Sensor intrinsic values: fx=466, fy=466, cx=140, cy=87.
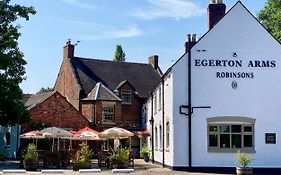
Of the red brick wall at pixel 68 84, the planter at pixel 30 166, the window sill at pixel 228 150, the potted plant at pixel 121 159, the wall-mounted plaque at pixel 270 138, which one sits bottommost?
the planter at pixel 30 166

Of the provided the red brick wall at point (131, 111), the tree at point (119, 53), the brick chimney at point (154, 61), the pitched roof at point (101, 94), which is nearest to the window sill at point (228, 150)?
the pitched roof at point (101, 94)

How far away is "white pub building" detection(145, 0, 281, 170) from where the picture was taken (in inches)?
1085

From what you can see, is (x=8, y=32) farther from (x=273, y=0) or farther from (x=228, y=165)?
(x=273, y=0)

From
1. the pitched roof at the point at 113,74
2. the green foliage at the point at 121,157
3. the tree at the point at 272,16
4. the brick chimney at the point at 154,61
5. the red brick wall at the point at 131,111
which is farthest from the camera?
the brick chimney at the point at 154,61

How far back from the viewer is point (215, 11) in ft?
99.9

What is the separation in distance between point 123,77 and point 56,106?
11.1 meters

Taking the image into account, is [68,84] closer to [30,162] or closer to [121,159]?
[30,162]

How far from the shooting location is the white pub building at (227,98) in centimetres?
2755

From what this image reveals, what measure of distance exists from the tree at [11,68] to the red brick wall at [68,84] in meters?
14.8

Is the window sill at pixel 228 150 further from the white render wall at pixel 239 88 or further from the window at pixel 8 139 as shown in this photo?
the window at pixel 8 139

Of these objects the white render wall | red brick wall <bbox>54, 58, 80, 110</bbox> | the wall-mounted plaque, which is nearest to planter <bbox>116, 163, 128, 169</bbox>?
the white render wall

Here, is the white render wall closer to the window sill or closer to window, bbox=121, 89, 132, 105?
the window sill

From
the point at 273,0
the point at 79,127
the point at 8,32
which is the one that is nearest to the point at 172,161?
the point at 8,32

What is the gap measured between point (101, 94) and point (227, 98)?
1916 centimetres
